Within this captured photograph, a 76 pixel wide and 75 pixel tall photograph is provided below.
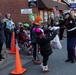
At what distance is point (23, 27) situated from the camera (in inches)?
413

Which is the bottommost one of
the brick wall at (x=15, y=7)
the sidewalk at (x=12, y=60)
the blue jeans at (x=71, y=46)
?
the sidewalk at (x=12, y=60)

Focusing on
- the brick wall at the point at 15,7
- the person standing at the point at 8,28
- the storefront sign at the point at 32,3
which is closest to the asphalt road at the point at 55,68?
the person standing at the point at 8,28

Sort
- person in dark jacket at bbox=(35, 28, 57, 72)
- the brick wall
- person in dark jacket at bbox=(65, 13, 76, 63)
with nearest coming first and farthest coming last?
1. person in dark jacket at bbox=(35, 28, 57, 72)
2. person in dark jacket at bbox=(65, 13, 76, 63)
3. the brick wall

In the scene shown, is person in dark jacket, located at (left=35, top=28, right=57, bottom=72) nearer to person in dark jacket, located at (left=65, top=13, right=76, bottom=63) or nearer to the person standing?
person in dark jacket, located at (left=65, top=13, right=76, bottom=63)

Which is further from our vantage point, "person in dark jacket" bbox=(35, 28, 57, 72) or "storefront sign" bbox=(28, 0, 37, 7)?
"storefront sign" bbox=(28, 0, 37, 7)

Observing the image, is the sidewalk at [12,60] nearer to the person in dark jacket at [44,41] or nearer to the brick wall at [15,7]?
the person in dark jacket at [44,41]

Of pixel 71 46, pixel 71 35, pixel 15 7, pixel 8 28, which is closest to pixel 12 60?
pixel 71 46

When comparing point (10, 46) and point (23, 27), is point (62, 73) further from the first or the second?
point (10, 46)

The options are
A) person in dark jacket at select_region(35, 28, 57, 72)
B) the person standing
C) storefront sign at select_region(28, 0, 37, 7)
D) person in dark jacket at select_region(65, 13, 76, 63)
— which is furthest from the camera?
storefront sign at select_region(28, 0, 37, 7)

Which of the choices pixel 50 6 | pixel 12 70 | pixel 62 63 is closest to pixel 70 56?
pixel 62 63

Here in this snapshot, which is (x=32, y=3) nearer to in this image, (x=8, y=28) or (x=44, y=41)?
(x=8, y=28)

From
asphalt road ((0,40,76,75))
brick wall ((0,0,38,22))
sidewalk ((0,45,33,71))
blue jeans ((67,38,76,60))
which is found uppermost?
brick wall ((0,0,38,22))

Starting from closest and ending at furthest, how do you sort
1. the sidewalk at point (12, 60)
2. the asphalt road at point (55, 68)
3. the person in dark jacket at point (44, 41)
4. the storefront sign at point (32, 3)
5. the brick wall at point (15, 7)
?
the person in dark jacket at point (44, 41)
the asphalt road at point (55, 68)
the sidewalk at point (12, 60)
the storefront sign at point (32, 3)
the brick wall at point (15, 7)

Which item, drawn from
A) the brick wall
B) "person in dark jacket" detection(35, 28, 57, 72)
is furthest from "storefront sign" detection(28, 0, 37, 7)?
"person in dark jacket" detection(35, 28, 57, 72)
